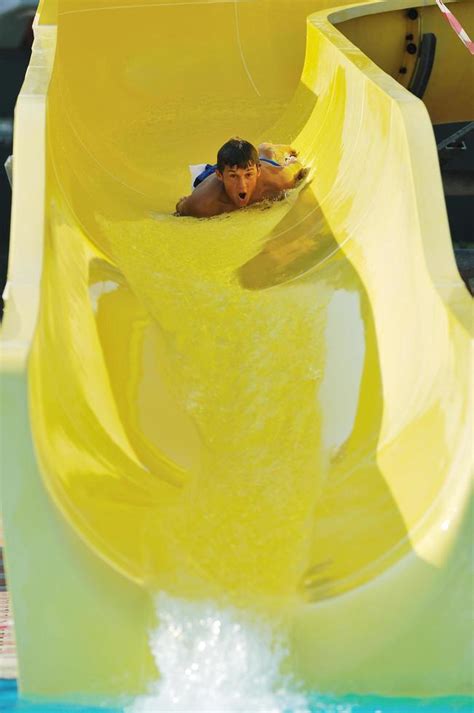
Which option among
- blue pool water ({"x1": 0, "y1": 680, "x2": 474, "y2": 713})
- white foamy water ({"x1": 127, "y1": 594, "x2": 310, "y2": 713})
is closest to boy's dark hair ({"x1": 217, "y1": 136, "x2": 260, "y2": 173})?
white foamy water ({"x1": 127, "y1": 594, "x2": 310, "y2": 713})

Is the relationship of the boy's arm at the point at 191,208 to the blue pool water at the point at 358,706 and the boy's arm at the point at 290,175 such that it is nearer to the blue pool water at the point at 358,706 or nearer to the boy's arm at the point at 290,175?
the boy's arm at the point at 290,175

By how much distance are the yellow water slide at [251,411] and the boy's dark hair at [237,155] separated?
15cm

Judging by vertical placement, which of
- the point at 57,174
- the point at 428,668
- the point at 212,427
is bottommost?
the point at 428,668

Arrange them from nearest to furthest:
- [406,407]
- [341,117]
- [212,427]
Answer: [406,407]
[212,427]
[341,117]

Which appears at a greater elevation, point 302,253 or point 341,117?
point 341,117

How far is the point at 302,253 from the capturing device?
298 cm

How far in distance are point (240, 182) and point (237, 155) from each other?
80mm

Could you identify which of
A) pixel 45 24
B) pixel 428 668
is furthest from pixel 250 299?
pixel 45 24

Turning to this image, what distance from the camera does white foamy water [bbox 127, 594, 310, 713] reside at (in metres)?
1.82

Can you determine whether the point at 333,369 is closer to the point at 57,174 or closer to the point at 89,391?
the point at 89,391

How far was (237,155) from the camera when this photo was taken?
3346 mm

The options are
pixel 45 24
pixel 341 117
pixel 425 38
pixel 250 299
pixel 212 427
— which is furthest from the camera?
pixel 425 38

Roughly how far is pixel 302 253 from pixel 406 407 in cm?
87

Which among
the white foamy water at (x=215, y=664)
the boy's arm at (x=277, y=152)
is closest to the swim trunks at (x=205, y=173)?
the boy's arm at (x=277, y=152)
